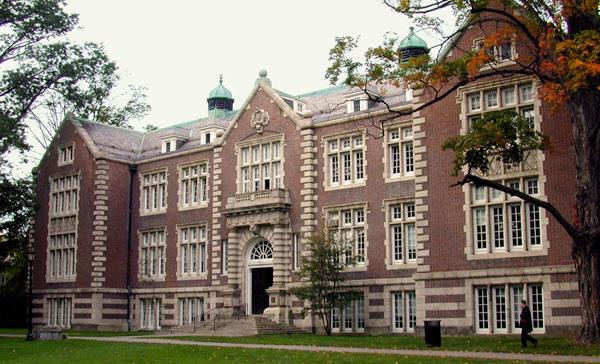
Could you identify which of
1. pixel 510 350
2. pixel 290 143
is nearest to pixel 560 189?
pixel 510 350

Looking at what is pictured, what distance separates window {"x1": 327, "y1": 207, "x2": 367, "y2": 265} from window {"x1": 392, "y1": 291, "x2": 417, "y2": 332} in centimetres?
260

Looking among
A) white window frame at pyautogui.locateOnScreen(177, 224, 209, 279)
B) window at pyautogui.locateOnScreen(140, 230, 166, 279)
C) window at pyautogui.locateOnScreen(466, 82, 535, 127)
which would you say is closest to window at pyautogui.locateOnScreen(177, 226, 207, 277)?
white window frame at pyautogui.locateOnScreen(177, 224, 209, 279)

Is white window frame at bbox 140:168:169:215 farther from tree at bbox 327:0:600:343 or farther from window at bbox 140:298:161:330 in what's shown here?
tree at bbox 327:0:600:343

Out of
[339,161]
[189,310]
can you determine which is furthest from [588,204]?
[189,310]

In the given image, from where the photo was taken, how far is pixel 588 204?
2573 centimetres

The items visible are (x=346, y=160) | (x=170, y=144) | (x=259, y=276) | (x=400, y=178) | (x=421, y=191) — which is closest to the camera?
(x=421, y=191)

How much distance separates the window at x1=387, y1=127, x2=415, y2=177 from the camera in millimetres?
37125

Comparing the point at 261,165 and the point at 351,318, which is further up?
the point at 261,165

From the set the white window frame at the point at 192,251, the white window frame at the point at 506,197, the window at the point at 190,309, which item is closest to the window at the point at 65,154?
the white window frame at the point at 192,251

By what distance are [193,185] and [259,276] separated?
8434mm

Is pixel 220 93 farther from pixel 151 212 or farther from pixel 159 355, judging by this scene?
pixel 159 355

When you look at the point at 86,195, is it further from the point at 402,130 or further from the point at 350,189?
the point at 402,130

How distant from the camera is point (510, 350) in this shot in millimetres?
23719

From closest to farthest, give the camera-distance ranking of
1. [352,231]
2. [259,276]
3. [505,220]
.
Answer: [505,220], [352,231], [259,276]
